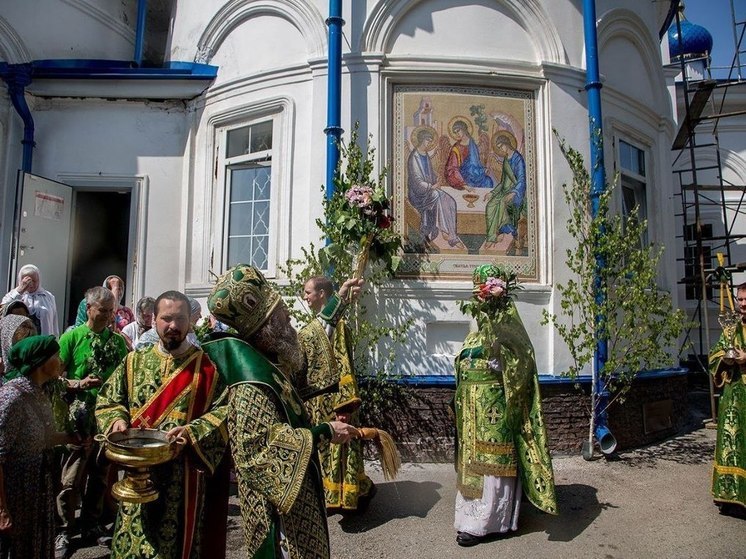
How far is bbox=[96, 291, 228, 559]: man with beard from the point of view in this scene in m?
2.53

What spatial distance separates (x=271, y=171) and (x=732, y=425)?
5.39 metres

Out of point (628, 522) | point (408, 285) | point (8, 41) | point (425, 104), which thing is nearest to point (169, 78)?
point (8, 41)

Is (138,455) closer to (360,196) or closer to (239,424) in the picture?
(239,424)

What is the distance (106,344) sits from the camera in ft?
14.2

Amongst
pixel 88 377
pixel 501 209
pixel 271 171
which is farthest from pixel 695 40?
pixel 88 377

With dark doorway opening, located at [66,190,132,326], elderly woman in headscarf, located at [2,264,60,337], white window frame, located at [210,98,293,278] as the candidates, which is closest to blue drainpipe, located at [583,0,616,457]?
white window frame, located at [210,98,293,278]

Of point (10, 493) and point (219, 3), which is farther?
point (219, 3)

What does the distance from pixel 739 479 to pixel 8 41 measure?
9.86m

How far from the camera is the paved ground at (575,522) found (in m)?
4.21

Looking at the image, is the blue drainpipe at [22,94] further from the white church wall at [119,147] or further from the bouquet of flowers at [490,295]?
the bouquet of flowers at [490,295]

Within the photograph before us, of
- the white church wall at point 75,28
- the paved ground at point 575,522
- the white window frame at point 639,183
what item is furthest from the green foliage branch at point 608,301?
the white church wall at point 75,28

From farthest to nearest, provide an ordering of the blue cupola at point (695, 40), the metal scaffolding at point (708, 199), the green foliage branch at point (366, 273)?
the blue cupola at point (695, 40) < the metal scaffolding at point (708, 199) < the green foliage branch at point (366, 273)

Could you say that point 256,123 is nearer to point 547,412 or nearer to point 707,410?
point 547,412

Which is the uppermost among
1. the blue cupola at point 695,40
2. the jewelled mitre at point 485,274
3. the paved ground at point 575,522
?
the blue cupola at point 695,40
